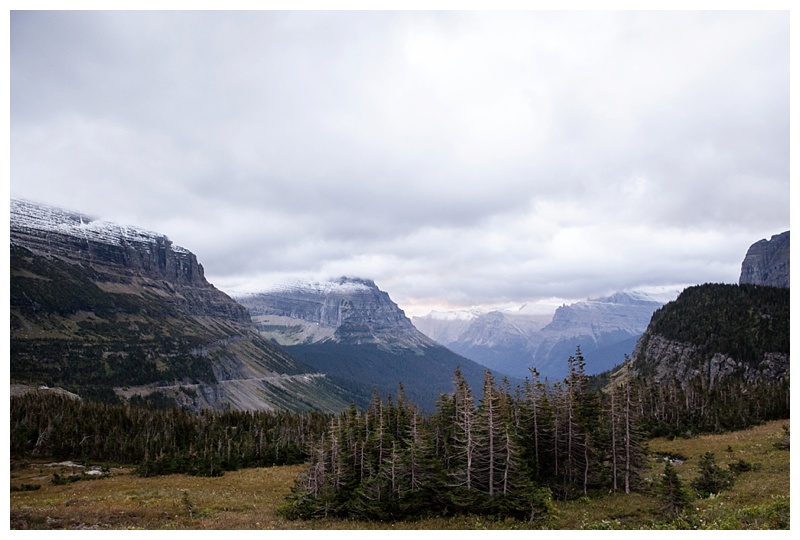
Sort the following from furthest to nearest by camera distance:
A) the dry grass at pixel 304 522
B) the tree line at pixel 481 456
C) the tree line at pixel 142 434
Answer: the tree line at pixel 142 434 < the tree line at pixel 481 456 < the dry grass at pixel 304 522

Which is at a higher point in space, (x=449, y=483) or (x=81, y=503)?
(x=449, y=483)

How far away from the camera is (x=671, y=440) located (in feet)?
222

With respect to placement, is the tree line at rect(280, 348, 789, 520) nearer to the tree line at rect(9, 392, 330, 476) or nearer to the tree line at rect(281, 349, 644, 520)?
the tree line at rect(281, 349, 644, 520)

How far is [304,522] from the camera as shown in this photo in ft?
97.1

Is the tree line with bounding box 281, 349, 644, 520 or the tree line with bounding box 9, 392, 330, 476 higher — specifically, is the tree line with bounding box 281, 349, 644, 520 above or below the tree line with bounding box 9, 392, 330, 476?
above

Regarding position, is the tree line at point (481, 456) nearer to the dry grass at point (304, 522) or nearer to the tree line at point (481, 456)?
the tree line at point (481, 456)

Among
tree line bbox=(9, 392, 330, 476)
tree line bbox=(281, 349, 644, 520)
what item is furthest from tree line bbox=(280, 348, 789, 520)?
tree line bbox=(9, 392, 330, 476)

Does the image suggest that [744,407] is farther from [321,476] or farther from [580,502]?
[321,476]

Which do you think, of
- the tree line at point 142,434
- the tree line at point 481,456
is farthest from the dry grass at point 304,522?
the tree line at point 142,434

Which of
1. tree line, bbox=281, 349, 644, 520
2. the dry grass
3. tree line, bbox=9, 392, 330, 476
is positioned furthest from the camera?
tree line, bbox=9, 392, 330, 476

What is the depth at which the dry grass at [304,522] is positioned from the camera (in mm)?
25594

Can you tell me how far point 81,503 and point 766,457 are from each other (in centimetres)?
6622

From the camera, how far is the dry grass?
25.6 metres

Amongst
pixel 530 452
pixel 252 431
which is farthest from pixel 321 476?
pixel 252 431
